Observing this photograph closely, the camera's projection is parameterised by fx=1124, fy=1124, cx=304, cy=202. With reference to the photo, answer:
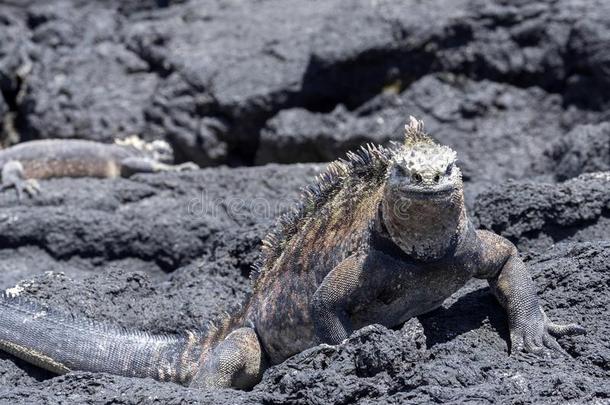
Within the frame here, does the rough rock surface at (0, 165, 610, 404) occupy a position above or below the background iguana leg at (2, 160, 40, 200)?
above

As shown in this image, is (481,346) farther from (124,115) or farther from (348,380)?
(124,115)

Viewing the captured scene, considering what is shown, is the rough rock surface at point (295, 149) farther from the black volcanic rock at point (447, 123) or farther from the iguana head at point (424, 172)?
the iguana head at point (424, 172)

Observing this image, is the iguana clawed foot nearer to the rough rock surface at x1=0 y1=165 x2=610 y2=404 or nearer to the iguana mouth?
the rough rock surface at x1=0 y1=165 x2=610 y2=404

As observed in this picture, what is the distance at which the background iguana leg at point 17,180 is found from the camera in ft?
22.2

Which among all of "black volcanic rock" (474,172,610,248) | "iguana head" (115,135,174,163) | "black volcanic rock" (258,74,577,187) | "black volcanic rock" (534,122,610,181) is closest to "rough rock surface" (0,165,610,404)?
"black volcanic rock" (474,172,610,248)

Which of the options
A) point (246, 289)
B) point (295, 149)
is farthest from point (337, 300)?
point (295, 149)

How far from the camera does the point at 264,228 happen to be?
4926mm

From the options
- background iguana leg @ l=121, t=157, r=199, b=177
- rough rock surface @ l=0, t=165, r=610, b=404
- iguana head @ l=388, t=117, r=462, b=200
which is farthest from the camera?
background iguana leg @ l=121, t=157, r=199, b=177

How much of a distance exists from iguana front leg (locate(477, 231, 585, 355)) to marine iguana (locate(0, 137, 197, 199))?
13.6ft

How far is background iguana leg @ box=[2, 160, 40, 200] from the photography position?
6.76m

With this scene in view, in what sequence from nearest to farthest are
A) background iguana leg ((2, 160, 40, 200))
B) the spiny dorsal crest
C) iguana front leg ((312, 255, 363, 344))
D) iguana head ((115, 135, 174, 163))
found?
the spiny dorsal crest < iguana front leg ((312, 255, 363, 344)) < background iguana leg ((2, 160, 40, 200)) < iguana head ((115, 135, 174, 163))

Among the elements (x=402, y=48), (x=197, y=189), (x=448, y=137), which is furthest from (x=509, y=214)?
(x=402, y=48)

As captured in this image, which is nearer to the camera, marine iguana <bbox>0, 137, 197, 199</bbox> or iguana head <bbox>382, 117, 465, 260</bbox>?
iguana head <bbox>382, 117, 465, 260</bbox>

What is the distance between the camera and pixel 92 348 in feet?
14.4
